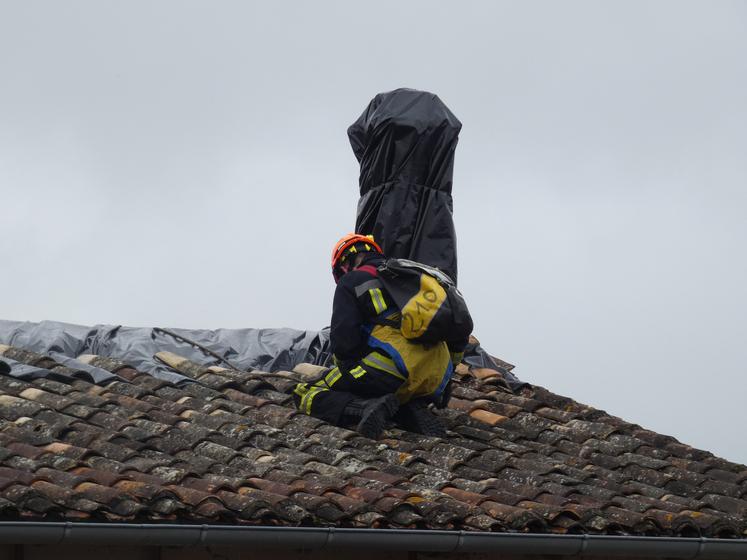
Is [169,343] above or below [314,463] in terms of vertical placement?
above

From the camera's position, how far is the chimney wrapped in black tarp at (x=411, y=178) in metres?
10.2

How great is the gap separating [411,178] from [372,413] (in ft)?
9.24

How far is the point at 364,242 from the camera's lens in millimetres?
8859

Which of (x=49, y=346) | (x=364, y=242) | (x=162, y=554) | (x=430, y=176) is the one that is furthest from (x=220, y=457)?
(x=430, y=176)

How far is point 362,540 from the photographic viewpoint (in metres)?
5.97

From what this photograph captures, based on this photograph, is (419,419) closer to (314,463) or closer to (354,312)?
(354,312)

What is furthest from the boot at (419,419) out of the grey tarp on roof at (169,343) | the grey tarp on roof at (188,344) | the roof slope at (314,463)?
the grey tarp on roof at (169,343)

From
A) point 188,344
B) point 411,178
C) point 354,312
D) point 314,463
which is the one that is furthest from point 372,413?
point 188,344

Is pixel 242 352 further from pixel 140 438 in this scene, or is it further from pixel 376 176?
pixel 140 438

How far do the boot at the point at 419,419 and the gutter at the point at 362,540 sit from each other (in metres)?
1.90

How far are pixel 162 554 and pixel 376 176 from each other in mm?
5039

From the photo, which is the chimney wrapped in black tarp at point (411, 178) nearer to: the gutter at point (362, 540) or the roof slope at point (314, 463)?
the roof slope at point (314, 463)

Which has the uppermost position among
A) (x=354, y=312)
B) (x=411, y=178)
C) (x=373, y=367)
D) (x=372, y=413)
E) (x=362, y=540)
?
(x=411, y=178)

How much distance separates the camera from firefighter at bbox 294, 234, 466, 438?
8266 millimetres
